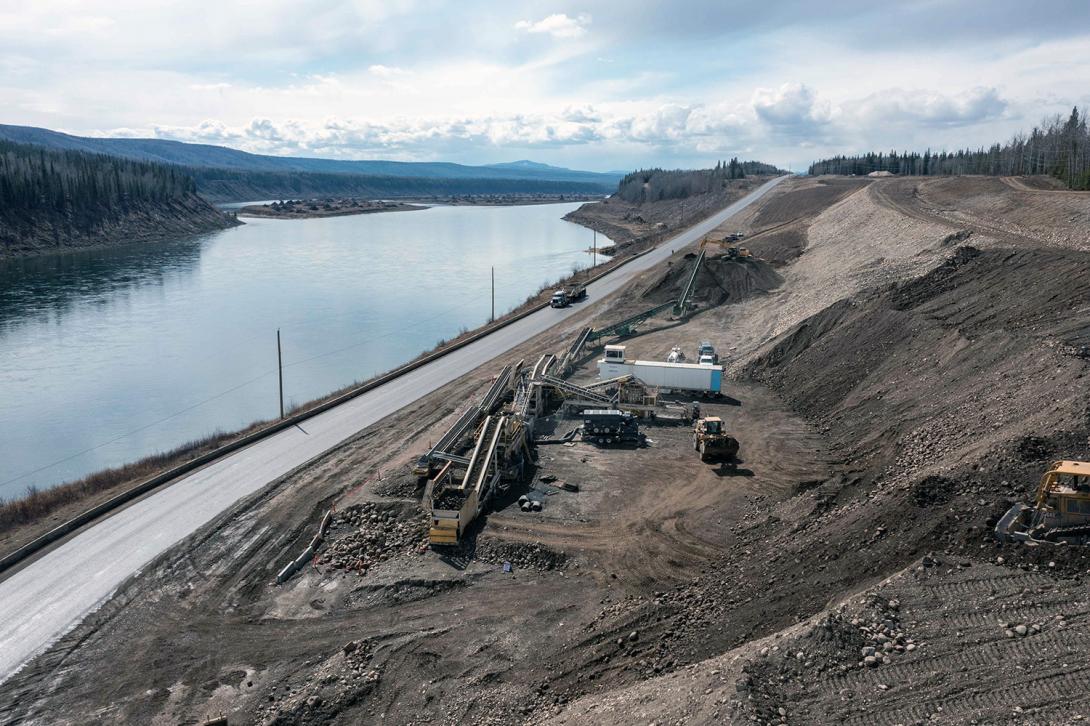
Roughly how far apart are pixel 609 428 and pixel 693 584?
1072 centimetres

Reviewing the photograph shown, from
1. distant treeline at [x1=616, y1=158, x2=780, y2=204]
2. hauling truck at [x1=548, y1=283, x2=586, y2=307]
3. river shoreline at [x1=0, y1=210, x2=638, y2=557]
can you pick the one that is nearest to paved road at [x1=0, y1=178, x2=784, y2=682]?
river shoreline at [x1=0, y1=210, x2=638, y2=557]

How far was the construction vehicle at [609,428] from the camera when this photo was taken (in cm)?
2934

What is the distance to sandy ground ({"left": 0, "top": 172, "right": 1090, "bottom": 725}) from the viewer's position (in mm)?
13602

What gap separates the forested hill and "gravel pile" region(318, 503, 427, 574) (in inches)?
3848

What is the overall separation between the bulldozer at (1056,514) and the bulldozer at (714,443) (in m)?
11.0

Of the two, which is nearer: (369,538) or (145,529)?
(369,538)

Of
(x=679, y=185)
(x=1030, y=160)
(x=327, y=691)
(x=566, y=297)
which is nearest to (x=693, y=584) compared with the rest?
(x=327, y=691)

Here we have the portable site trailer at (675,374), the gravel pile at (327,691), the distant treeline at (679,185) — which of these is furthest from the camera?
the distant treeline at (679,185)

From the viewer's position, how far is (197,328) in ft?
192

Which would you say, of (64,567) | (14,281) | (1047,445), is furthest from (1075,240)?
(14,281)

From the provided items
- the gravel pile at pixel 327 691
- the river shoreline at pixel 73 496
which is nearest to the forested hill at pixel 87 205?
the river shoreline at pixel 73 496

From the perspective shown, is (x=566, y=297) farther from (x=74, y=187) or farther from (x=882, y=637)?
(x=74, y=187)

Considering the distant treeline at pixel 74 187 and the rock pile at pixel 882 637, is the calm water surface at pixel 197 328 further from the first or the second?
the rock pile at pixel 882 637

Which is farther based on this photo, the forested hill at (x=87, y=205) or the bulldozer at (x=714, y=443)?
the forested hill at (x=87, y=205)
